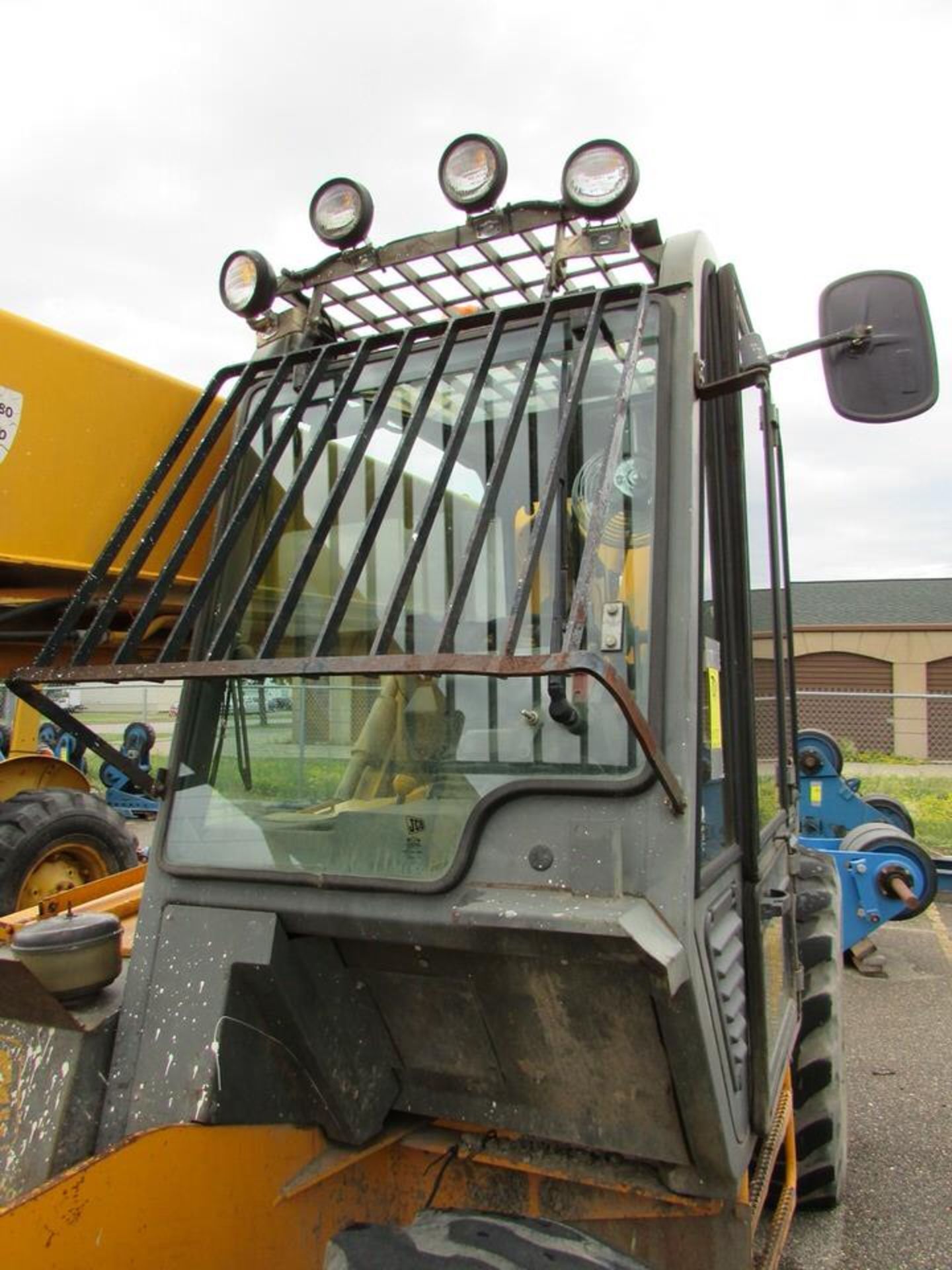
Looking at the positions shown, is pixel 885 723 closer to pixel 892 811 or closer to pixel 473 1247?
pixel 892 811

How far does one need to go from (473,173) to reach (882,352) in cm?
102

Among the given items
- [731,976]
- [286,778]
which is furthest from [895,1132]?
[286,778]

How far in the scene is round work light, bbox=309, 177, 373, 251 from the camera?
7.73 feet

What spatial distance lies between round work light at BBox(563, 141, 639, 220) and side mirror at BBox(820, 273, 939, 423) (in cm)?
50

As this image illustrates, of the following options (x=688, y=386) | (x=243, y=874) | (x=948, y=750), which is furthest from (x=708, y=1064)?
(x=948, y=750)

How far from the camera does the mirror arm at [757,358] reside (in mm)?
1958

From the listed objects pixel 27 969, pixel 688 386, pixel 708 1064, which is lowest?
pixel 708 1064

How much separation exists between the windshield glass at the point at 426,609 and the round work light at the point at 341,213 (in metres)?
0.36

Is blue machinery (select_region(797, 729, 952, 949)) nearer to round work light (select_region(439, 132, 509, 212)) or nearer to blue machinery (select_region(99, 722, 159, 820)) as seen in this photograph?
round work light (select_region(439, 132, 509, 212))

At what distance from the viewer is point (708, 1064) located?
1806 millimetres

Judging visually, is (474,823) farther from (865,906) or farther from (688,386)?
(865,906)

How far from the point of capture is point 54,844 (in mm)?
4555

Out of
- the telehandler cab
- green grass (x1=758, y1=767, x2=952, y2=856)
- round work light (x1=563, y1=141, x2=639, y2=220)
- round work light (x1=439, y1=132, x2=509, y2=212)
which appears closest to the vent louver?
the telehandler cab

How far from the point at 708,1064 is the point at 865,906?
4.36 m
